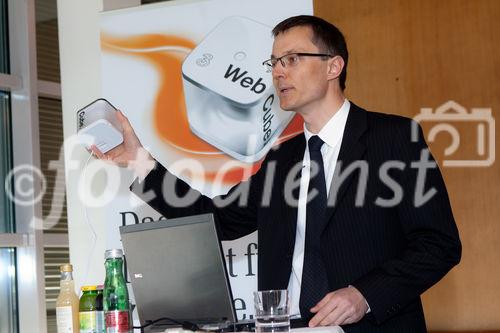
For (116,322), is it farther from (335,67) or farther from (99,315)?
(335,67)

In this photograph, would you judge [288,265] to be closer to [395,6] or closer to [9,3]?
[395,6]

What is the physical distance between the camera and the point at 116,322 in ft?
6.95

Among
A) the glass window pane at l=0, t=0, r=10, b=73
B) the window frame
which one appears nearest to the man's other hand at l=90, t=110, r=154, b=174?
the window frame

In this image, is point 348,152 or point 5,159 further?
point 5,159

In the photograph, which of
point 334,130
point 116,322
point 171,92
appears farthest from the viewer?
point 171,92

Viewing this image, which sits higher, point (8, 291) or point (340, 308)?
point (8, 291)

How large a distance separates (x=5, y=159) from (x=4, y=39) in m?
0.72

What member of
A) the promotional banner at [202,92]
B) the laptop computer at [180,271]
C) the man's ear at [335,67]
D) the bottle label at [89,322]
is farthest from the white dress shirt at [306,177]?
the promotional banner at [202,92]

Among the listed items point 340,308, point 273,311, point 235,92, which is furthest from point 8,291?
point 273,311

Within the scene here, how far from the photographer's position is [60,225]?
5461 millimetres

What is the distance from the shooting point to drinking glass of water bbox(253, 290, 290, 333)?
1.92m

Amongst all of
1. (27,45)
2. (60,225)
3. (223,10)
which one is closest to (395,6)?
(223,10)

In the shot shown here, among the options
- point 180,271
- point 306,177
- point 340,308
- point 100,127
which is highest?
point 100,127

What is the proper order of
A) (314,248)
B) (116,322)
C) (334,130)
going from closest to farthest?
(116,322) < (314,248) < (334,130)
